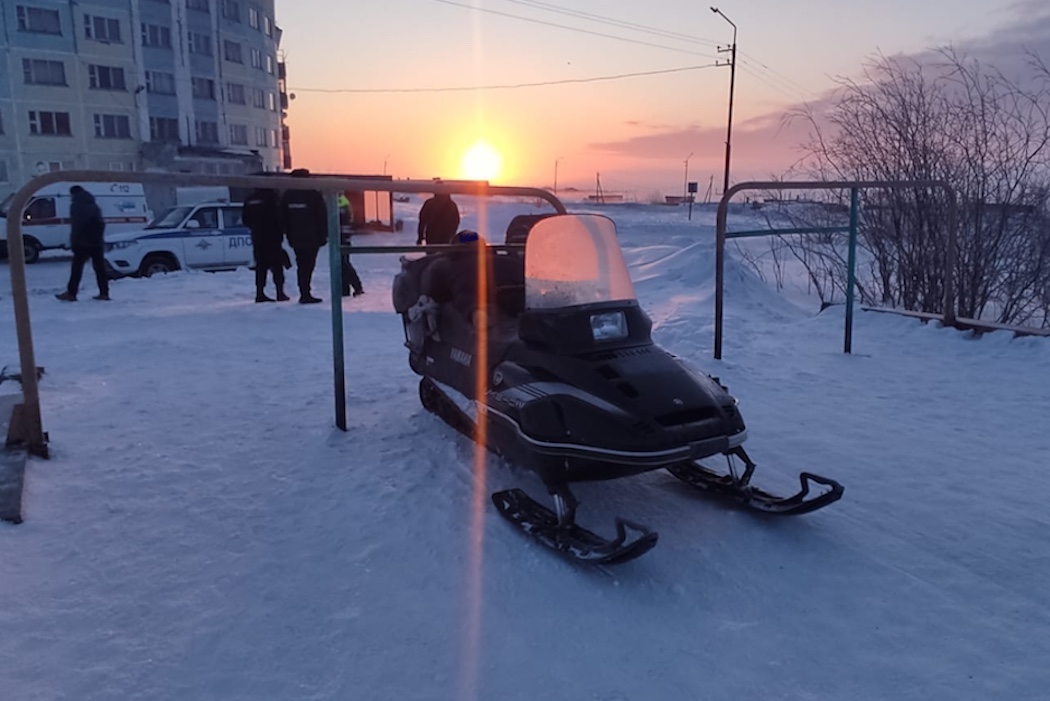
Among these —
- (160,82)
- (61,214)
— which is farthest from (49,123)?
(61,214)

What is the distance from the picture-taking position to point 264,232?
34.9 ft

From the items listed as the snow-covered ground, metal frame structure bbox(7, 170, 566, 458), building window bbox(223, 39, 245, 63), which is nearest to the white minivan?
the snow-covered ground

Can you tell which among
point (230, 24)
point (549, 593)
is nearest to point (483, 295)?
point (549, 593)

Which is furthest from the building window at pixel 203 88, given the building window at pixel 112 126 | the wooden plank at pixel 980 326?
the wooden plank at pixel 980 326

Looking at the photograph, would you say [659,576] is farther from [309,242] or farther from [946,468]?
[309,242]

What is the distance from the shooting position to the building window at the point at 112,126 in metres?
42.8

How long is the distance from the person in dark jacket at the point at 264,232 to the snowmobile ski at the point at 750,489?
8040mm

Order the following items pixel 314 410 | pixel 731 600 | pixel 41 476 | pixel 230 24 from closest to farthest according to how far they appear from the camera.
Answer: pixel 731 600, pixel 41 476, pixel 314 410, pixel 230 24

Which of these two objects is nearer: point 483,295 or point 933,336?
point 483,295

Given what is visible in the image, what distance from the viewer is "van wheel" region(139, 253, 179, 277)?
50.6 ft

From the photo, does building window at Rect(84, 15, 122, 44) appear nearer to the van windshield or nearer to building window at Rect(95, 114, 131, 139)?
building window at Rect(95, 114, 131, 139)

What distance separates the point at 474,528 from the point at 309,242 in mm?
7992

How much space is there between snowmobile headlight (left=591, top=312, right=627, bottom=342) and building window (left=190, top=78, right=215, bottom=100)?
51.3 m

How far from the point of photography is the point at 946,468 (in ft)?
14.5
